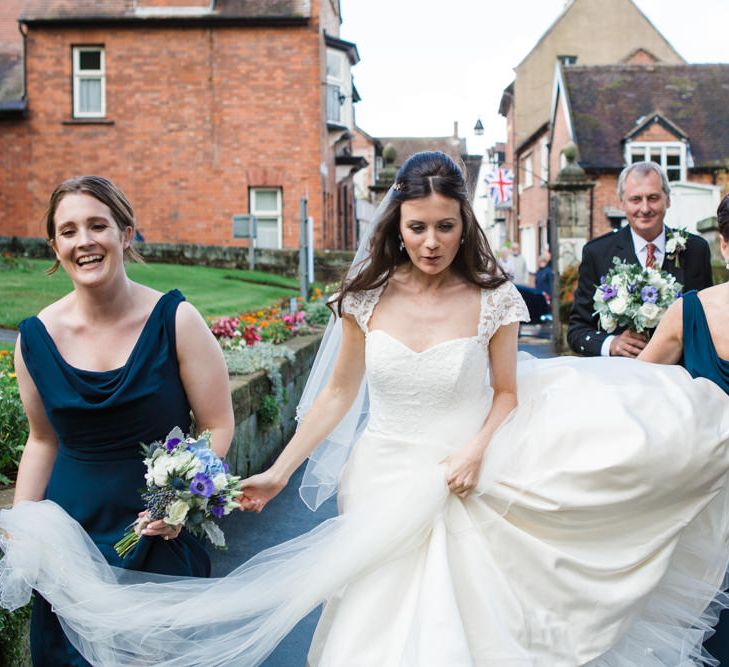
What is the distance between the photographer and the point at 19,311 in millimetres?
11945

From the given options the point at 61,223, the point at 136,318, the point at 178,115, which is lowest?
the point at 136,318

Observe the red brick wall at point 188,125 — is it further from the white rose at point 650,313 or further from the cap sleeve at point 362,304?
the cap sleeve at point 362,304

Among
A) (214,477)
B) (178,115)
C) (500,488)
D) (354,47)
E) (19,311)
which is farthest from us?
(354,47)

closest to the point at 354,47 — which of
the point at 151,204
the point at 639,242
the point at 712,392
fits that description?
the point at 151,204

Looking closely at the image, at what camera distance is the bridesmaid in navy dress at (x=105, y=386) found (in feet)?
9.95

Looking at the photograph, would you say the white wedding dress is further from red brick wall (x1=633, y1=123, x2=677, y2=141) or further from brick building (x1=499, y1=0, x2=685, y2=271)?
brick building (x1=499, y1=0, x2=685, y2=271)

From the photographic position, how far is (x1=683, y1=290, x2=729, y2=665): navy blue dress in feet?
11.6

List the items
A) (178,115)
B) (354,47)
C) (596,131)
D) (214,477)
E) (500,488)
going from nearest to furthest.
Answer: (214,477) → (500,488) → (178,115) → (354,47) → (596,131)

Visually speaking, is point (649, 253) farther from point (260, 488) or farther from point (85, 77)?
point (85, 77)

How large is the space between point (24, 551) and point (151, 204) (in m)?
25.8

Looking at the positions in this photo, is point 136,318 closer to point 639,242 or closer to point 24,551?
point 24,551

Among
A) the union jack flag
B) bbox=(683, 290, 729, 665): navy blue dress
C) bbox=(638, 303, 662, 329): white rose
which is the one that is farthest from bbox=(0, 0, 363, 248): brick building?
bbox=(683, 290, 729, 665): navy blue dress

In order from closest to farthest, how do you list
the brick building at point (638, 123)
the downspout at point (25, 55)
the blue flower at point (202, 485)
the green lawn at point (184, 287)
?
the blue flower at point (202, 485) → the green lawn at point (184, 287) → the downspout at point (25, 55) → the brick building at point (638, 123)

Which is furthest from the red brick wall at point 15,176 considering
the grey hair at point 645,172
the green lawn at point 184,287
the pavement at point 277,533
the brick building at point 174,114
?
the grey hair at point 645,172
